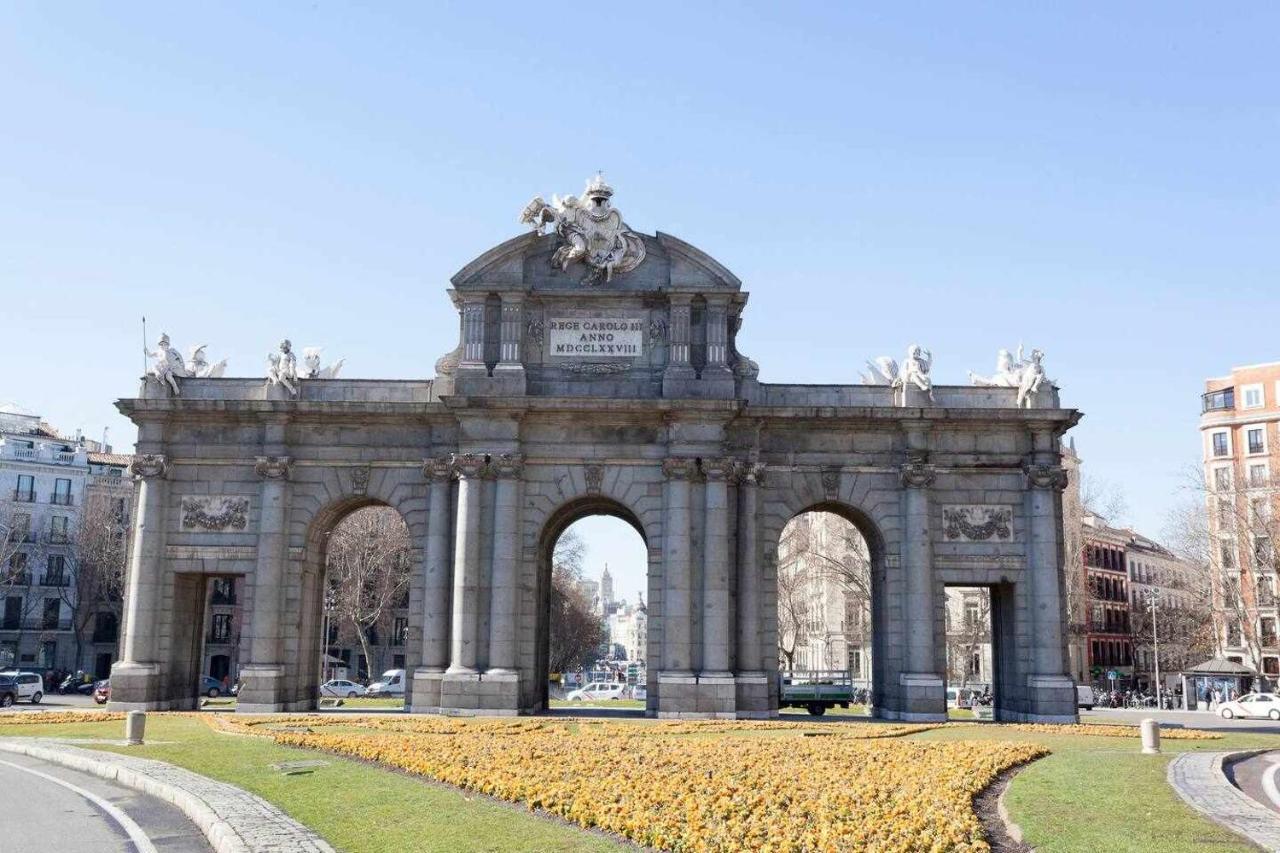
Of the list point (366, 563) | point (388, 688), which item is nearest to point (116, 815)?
point (388, 688)

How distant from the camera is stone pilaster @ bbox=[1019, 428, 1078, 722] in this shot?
4050 cm

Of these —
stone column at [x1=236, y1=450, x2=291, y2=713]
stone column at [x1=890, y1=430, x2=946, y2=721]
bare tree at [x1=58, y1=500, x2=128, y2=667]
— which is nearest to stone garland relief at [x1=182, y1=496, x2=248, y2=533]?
stone column at [x1=236, y1=450, x2=291, y2=713]

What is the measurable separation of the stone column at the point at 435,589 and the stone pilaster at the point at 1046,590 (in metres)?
20.6

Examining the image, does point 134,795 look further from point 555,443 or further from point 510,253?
point 510,253

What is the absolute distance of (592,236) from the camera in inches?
1650

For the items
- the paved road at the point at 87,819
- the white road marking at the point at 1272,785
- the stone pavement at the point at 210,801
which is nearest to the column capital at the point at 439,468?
the stone pavement at the point at 210,801

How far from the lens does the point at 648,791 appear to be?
60.3 feet

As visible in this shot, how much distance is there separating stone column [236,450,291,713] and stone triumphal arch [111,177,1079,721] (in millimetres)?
80

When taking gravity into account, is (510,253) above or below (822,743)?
above

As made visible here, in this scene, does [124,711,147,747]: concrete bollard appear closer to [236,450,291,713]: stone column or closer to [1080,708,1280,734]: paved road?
[236,450,291,713]: stone column

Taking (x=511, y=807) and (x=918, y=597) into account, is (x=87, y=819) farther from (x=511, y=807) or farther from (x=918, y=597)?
(x=918, y=597)

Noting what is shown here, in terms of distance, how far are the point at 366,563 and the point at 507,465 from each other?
40.7 meters

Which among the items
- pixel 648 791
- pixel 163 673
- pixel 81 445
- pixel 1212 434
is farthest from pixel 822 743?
pixel 81 445

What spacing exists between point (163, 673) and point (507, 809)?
28.0 m
